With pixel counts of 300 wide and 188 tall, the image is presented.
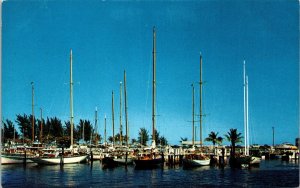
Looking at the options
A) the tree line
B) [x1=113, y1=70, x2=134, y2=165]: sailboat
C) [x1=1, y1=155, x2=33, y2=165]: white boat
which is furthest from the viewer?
the tree line

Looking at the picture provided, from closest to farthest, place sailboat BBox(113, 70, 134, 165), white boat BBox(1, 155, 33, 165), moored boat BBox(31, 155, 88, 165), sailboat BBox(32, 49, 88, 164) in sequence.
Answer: sailboat BBox(113, 70, 134, 165) → moored boat BBox(31, 155, 88, 165) → sailboat BBox(32, 49, 88, 164) → white boat BBox(1, 155, 33, 165)

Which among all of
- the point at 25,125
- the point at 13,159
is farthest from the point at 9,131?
the point at 13,159

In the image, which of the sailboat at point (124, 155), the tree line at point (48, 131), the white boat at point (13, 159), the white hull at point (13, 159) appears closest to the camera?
the sailboat at point (124, 155)

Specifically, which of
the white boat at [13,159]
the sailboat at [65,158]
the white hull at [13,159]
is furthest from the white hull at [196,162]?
the white hull at [13,159]

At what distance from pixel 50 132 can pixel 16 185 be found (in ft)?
221

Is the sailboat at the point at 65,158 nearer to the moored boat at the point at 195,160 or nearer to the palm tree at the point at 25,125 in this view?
the moored boat at the point at 195,160

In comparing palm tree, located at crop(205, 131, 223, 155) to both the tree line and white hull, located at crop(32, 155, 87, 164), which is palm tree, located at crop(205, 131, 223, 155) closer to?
the tree line

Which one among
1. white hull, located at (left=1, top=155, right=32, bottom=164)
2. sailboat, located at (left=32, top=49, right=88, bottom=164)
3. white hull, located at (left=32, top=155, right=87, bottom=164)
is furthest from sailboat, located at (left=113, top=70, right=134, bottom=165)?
white hull, located at (left=1, top=155, right=32, bottom=164)

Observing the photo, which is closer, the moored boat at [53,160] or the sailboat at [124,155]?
the sailboat at [124,155]

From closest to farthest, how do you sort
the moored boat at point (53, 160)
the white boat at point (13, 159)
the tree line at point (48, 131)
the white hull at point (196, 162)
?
the white hull at point (196, 162) → the moored boat at point (53, 160) → the white boat at point (13, 159) → the tree line at point (48, 131)

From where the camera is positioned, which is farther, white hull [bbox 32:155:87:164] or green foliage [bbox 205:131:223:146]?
green foliage [bbox 205:131:223:146]

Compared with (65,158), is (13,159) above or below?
below

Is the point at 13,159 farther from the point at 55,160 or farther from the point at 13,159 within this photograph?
the point at 55,160

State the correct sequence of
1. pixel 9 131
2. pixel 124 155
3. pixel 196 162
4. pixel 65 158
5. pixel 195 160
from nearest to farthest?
pixel 195 160, pixel 196 162, pixel 65 158, pixel 124 155, pixel 9 131
